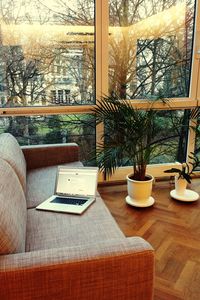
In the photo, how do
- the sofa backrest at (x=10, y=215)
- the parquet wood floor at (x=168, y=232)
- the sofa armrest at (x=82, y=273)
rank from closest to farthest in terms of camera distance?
the sofa armrest at (x=82, y=273)
the sofa backrest at (x=10, y=215)
the parquet wood floor at (x=168, y=232)

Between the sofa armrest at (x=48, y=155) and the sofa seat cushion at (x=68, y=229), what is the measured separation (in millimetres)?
884

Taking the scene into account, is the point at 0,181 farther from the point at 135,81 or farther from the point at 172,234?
the point at 135,81

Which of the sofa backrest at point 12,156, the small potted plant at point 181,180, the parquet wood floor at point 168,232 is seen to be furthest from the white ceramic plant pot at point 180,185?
the sofa backrest at point 12,156

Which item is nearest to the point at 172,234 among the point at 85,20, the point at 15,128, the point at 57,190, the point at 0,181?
the point at 57,190

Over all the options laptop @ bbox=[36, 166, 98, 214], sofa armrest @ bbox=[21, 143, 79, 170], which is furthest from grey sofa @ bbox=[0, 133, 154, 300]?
sofa armrest @ bbox=[21, 143, 79, 170]

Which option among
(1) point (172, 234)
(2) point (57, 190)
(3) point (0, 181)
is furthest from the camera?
(1) point (172, 234)

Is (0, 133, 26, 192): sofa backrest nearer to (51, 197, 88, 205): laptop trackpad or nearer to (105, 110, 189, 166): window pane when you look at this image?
(51, 197, 88, 205): laptop trackpad

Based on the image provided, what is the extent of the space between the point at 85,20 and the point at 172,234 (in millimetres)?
2320

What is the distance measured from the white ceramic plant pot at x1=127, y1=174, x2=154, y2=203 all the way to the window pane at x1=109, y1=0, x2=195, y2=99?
1070mm

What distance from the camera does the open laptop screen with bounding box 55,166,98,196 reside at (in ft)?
6.80

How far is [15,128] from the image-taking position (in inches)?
123

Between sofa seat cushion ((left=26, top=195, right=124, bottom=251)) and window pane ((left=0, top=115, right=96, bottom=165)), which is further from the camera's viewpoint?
window pane ((left=0, top=115, right=96, bottom=165))

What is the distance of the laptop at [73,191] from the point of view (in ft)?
6.24

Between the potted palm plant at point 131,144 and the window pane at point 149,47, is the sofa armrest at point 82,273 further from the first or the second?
the window pane at point 149,47
